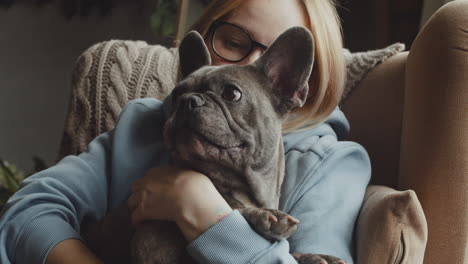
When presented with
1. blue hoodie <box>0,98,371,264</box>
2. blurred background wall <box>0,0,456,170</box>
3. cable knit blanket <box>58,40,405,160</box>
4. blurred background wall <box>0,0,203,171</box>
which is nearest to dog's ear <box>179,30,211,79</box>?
blue hoodie <box>0,98,371,264</box>

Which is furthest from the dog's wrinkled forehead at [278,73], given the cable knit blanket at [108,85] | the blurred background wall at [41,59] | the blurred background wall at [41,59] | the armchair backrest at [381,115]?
the blurred background wall at [41,59]

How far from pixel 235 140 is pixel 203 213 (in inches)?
5.9

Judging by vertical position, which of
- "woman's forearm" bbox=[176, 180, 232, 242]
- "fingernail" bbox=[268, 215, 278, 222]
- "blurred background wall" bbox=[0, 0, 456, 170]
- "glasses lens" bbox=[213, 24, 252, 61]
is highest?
"glasses lens" bbox=[213, 24, 252, 61]

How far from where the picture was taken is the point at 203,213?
0.81 meters

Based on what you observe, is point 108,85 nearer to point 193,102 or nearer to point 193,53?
point 193,53

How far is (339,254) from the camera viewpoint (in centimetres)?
88

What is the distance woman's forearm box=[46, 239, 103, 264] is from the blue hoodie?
14mm

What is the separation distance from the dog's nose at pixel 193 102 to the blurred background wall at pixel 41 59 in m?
2.19

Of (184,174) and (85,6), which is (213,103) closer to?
(184,174)

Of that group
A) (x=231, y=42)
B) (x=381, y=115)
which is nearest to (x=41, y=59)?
(x=231, y=42)

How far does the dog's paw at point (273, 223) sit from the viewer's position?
73 centimetres

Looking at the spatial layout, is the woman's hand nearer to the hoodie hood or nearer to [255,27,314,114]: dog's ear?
[255,27,314,114]: dog's ear

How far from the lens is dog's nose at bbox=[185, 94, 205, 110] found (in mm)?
757

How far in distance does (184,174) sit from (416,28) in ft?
6.56
